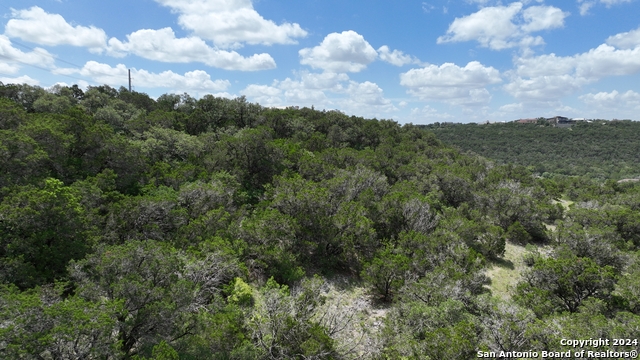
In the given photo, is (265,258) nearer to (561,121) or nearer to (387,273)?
(387,273)

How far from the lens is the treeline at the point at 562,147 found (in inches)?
3777

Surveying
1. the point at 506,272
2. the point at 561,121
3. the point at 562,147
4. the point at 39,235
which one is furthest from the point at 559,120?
the point at 39,235

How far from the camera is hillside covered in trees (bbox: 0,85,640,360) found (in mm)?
10680

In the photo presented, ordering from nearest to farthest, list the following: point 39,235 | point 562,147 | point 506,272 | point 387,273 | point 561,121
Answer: point 39,235
point 387,273
point 506,272
point 562,147
point 561,121

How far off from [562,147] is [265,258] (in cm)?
13925

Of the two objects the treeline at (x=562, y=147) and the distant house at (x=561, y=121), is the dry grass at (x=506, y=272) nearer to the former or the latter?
the treeline at (x=562, y=147)

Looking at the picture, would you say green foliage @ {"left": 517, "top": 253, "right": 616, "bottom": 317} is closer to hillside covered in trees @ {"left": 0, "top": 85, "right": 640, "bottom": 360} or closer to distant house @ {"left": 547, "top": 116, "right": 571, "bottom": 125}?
hillside covered in trees @ {"left": 0, "top": 85, "right": 640, "bottom": 360}

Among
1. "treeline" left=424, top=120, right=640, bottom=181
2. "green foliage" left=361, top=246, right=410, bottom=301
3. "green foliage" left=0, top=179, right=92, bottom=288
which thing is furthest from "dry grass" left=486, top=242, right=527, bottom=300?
"treeline" left=424, top=120, right=640, bottom=181

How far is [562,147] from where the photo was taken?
119 meters

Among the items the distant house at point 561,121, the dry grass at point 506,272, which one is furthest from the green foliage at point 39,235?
the distant house at point 561,121

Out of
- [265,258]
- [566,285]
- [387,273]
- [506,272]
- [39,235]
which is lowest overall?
[506,272]

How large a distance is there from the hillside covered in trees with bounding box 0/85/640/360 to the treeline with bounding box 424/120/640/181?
261 ft

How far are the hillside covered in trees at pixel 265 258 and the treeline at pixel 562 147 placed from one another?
79.7m

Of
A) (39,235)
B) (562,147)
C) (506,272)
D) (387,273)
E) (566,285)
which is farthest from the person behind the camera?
(562,147)
